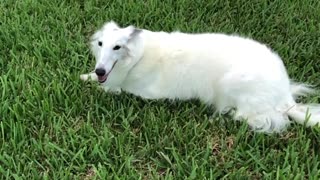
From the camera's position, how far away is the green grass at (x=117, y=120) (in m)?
3.09

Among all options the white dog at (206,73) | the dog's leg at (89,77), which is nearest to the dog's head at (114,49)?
the white dog at (206,73)

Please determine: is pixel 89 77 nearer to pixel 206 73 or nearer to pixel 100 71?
pixel 100 71

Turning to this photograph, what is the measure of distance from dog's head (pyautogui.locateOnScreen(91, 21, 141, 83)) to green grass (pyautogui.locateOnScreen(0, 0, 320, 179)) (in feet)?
0.80

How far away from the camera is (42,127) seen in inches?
132

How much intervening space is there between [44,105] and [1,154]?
0.48m

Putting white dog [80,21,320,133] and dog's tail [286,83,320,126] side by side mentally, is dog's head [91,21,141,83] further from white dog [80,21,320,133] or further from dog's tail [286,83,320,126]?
dog's tail [286,83,320,126]

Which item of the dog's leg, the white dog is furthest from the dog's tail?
the dog's leg

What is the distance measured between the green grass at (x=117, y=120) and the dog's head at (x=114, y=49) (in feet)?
0.80

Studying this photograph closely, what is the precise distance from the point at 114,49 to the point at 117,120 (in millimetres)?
452

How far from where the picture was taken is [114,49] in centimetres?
353

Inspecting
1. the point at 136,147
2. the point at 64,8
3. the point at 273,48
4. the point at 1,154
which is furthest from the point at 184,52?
the point at 64,8

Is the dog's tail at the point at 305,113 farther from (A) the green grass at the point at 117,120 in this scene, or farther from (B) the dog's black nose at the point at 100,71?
(B) the dog's black nose at the point at 100,71

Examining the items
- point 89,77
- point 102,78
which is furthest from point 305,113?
point 89,77

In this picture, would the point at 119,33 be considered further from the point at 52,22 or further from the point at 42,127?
the point at 52,22
